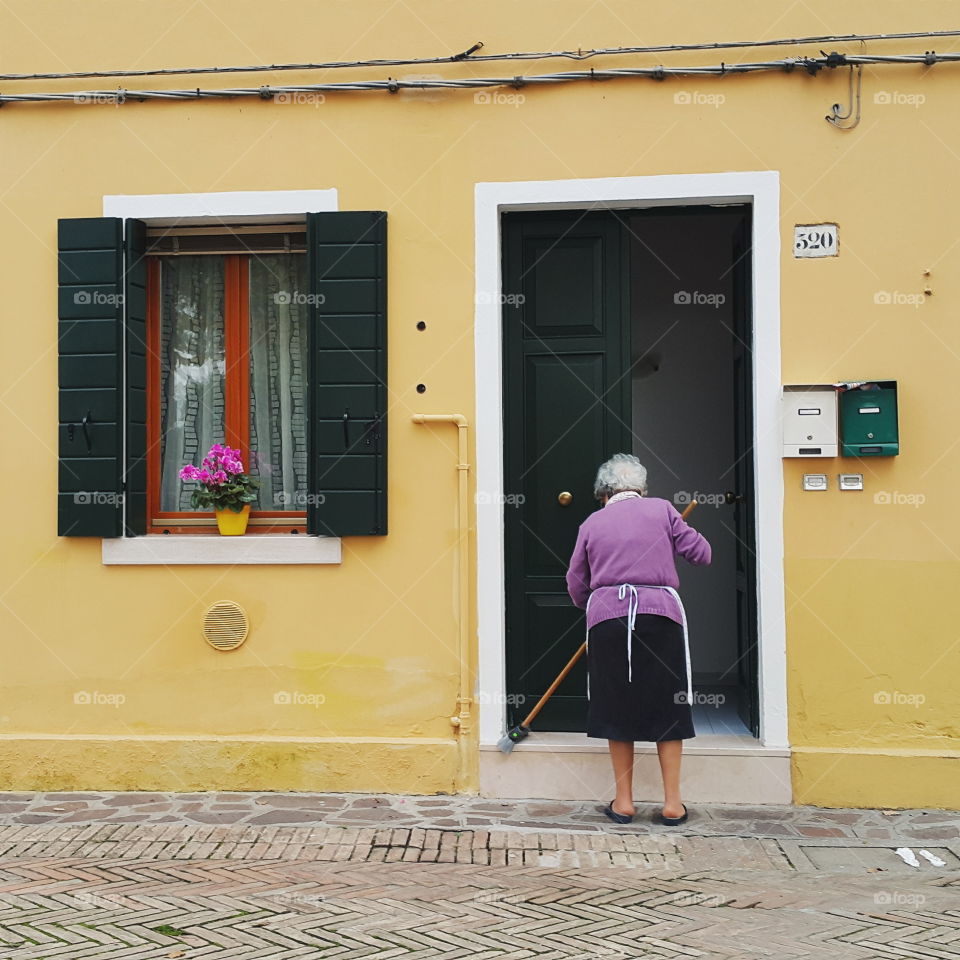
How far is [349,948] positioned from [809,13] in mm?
4955

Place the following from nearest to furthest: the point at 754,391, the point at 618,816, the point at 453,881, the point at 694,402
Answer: the point at 453,881 < the point at 618,816 < the point at 754,391 < the point at 694,402

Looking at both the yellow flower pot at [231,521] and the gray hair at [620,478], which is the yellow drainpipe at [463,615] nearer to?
the gray hair at [620,478]

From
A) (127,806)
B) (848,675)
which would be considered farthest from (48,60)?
(848,675)

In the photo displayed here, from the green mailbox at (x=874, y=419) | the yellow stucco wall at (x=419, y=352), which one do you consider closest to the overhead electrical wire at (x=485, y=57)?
the yellow stucco wall at (x=419, y=352)

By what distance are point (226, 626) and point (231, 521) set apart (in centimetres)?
57

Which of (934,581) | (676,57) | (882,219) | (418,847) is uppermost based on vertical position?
(676,57)

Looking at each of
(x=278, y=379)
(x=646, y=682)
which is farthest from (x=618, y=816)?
(x=278, y=379)

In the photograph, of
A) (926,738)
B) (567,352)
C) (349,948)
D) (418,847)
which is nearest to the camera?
(349,948)

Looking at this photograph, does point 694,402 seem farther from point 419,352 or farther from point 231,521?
point 231,521

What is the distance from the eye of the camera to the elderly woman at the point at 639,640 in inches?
227

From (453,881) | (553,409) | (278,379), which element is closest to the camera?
(453,881)

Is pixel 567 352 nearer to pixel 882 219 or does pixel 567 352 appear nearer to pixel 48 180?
pixel 882 219

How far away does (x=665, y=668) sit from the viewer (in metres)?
5.79

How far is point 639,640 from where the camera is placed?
578 centimetres
